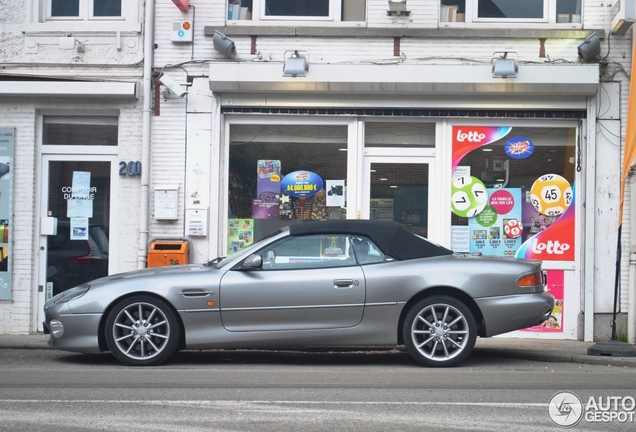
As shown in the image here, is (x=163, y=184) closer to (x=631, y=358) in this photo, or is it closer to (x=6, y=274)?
(x=6, y=274)

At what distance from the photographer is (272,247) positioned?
350 inches

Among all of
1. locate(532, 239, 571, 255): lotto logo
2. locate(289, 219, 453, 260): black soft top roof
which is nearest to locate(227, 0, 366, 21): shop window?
locate(532, 239, 571, 255): lotto logo

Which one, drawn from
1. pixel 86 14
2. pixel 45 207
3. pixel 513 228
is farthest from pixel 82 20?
pixel 513 228

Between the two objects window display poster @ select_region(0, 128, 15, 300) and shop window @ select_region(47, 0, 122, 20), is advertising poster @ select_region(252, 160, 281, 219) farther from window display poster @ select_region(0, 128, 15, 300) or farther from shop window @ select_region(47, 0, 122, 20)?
window display poster @ select_region(0, 128, 15, 300)

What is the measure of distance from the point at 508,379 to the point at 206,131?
597 cm

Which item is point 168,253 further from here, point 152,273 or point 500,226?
point 500,226

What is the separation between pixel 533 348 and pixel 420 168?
10.0 feet

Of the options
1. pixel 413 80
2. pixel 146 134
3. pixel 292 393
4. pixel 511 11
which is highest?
pixel 511 11

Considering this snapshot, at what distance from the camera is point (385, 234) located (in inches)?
354

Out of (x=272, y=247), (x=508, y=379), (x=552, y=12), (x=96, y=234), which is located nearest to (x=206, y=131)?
(x=96, y=234)

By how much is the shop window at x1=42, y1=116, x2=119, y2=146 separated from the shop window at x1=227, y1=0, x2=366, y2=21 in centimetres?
231

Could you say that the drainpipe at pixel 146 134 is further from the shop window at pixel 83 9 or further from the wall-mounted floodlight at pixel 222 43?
the wall-mounted floodlight at pixel 222 43

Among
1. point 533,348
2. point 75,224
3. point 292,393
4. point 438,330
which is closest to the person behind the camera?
point 292,393

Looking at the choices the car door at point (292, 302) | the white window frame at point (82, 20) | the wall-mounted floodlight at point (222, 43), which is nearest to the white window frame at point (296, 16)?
the wall-mounted floodlight at point (222, 43)
